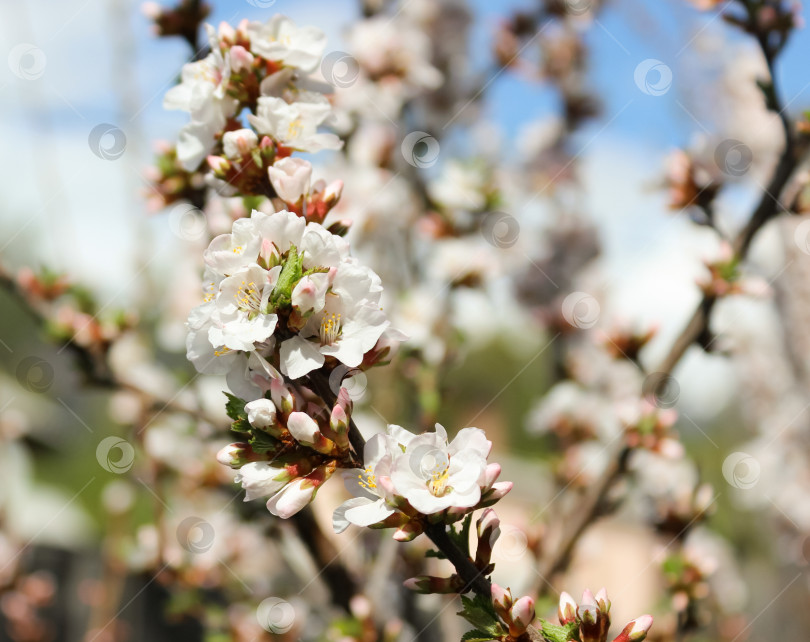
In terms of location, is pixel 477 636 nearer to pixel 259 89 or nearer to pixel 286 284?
pixel 286 284

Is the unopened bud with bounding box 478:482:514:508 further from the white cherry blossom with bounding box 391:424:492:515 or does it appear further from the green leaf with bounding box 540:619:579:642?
the green leaf with bounding box 540:619:579:642

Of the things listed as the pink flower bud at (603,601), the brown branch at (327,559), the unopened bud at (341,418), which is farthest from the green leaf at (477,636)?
the brown branch at (327,559)

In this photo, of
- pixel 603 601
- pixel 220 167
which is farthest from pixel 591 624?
pixel 220 167

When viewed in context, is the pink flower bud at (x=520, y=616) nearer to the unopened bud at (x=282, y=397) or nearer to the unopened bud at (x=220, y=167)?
the unopened bud at (x=282, y=397)

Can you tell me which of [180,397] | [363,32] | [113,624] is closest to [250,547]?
[113,624]

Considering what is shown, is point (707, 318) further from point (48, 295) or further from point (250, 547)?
point (250, 547)
